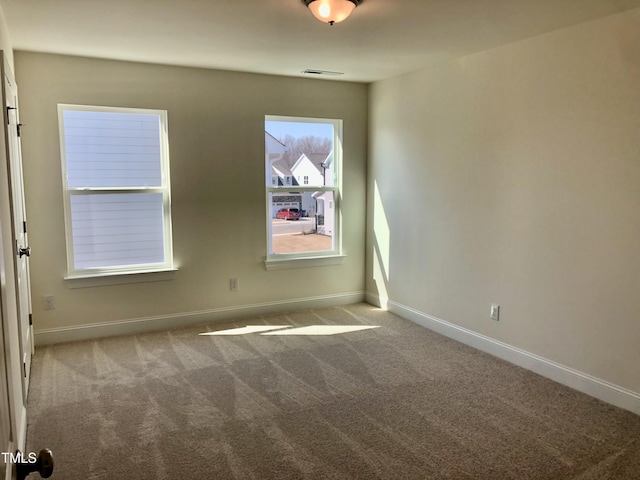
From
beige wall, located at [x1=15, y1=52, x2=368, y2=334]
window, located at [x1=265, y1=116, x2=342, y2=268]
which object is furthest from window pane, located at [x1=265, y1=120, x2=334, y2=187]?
beige wall, located at [x1=15, y1=52, x2=368, y2=334]

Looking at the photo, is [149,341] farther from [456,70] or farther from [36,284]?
[456,70]

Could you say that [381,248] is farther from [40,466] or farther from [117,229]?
[40,466]

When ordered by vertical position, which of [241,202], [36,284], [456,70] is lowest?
[36,284]

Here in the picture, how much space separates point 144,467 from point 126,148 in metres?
2.81

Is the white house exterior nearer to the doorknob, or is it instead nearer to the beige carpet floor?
the beige carpet floor

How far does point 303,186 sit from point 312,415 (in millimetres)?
2735

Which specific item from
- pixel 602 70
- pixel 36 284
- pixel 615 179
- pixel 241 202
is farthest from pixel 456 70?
pixel 36 284

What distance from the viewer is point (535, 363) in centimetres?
340

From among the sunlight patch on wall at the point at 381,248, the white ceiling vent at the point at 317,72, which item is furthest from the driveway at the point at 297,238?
the white ceiling vent at the point at 317,72

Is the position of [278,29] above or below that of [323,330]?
above

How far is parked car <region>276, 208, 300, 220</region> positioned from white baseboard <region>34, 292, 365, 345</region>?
88 cm

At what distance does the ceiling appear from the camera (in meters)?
2.65

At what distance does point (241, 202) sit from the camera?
4598 mm

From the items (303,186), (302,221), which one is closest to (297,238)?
(302,221)
